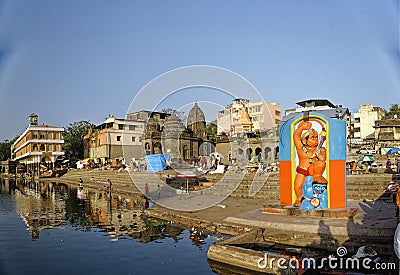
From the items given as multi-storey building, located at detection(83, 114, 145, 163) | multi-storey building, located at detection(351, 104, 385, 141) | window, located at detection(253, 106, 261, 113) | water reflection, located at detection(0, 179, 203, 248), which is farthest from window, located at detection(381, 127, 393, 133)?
multi-storey building, located at detection(83, 114, 145, 163)

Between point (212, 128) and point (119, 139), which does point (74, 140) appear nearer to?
point (119, 139)

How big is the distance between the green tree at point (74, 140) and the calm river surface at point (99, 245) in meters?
60.6

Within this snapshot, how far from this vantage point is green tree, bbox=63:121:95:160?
81.1m

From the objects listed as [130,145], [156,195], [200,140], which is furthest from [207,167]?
[130,145]

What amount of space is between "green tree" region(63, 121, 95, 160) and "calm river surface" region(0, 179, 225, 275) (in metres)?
60.6

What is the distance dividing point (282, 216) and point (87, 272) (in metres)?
8.39

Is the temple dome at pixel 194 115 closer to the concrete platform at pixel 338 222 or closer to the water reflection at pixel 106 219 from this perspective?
the water reflection at pixel 106 219

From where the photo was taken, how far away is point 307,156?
50.8ft

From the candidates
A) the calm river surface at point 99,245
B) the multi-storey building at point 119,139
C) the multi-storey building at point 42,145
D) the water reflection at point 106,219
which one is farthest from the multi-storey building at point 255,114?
the calm river surface at point 99,245

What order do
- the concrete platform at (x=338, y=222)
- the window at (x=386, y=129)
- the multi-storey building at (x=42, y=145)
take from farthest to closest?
1. the multi-storey building at (x=42, y=145)
2. the window at (x=386, y=129)
3. the concrete platform at (x=338, y=222)

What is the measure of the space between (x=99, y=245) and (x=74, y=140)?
7236 centimetres

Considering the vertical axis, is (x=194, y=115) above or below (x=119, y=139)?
above

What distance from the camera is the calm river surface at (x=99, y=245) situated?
37.3 feet

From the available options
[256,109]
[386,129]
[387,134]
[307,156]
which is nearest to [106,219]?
[307,156]
